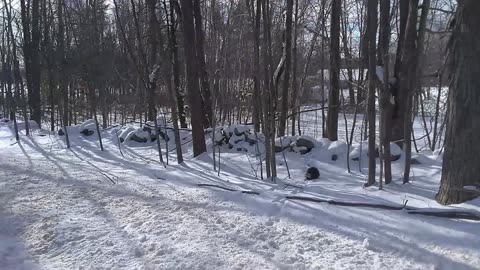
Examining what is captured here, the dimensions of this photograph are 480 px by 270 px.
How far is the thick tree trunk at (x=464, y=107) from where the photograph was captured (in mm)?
4238

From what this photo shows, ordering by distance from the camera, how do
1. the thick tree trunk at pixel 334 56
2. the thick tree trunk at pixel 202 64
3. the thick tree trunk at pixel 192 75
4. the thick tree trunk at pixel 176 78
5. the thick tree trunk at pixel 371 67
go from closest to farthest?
the thick tree trunk at pixel 371 67, the thick tree trunk at pixel 192 75, the thick tree trunk at pixel 334 56, the thick tree trunk at pixel 202 64, the thick tree trunk at pixel 176 78

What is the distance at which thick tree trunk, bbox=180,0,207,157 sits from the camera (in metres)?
9.49

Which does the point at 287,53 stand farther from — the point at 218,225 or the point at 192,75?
the point at 218,225

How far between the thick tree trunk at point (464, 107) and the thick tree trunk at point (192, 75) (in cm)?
609

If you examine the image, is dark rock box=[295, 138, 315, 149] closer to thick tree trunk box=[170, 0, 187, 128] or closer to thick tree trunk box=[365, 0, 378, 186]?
thick tree trunk box=[365, 0, 378, 186]

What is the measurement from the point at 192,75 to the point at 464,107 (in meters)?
6.49

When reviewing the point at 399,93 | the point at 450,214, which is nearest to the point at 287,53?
the point at 399,93

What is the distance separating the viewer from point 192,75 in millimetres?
9836

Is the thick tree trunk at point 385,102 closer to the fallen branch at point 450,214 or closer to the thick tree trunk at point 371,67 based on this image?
the thick tree trunk at point 371,67

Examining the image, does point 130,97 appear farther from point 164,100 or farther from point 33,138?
point 33,138

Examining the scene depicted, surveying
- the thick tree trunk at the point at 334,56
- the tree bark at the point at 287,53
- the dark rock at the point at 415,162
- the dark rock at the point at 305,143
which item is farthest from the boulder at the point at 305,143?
the dark rock at the point at 415,162

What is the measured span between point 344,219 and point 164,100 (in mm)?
14887

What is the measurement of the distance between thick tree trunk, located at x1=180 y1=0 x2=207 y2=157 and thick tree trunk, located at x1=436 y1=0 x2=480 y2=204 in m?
6.09

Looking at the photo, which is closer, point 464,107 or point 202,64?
point 464,107
